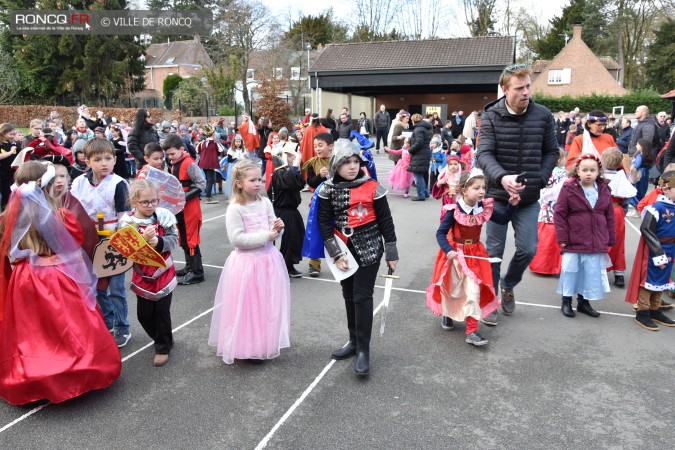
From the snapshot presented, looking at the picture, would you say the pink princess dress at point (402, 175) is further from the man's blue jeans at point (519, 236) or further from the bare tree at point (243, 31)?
the bare tree at point (243, 31)

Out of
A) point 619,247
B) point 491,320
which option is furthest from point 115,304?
point 619,247

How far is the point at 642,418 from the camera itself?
331 centimetres

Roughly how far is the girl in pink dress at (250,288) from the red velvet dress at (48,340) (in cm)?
89

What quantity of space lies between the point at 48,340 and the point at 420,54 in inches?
1265

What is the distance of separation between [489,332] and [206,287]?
10.8 feet

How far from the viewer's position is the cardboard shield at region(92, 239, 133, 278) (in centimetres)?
407

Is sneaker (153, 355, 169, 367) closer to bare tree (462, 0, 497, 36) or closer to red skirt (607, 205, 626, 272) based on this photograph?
red skirt (607, 205, 626, 272)

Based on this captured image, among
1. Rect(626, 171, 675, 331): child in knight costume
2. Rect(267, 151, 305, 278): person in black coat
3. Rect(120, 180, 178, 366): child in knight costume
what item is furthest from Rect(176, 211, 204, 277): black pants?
Rect(626, 171, 675, 331): child in knight costume

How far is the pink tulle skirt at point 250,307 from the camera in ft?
13.2

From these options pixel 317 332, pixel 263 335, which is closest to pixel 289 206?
pixel 317 332

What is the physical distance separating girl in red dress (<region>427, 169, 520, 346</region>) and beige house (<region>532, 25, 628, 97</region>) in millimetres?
44553

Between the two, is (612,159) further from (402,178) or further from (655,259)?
(402,178)

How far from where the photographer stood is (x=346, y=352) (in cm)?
420

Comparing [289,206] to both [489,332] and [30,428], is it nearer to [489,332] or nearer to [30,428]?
[489,332]
